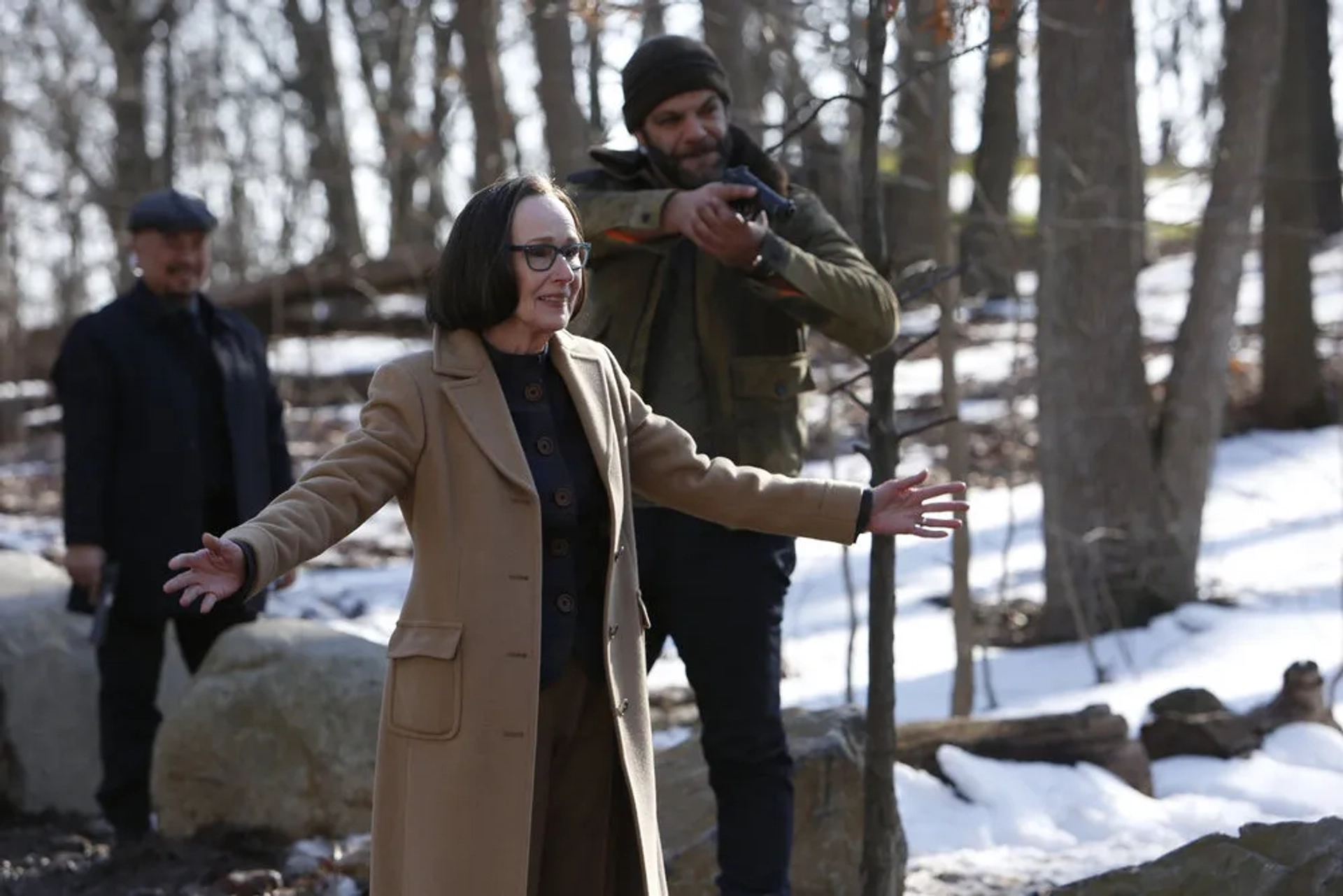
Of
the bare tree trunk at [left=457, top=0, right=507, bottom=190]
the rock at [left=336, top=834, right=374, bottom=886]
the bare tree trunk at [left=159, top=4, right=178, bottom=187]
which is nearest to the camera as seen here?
the rock at [left=336, top=834, right=374, bottom=886]

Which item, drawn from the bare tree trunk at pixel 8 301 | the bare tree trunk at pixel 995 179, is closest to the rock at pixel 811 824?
the bare tree trunk at pixel 995 179

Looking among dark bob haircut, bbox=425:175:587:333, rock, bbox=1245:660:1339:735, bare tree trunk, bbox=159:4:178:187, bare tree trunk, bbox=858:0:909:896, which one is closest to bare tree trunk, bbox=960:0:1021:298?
bare tree trunk, bbox=858:0:909:896

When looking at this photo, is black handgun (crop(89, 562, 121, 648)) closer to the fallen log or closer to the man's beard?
the man's beard

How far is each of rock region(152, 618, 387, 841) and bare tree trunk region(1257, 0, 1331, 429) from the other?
10.5 m

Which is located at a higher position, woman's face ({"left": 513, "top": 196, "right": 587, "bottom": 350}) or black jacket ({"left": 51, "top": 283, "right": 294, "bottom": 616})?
woman's face ({"left": 513, "top": 196, "right": 587, "bottom": 350})

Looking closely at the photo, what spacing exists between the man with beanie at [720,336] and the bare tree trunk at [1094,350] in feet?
15.7

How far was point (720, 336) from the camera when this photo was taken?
166 inches

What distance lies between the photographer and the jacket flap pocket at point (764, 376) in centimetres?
420

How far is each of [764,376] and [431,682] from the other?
138 cm

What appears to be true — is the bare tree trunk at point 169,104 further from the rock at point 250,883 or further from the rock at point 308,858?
the rock at point 250,883

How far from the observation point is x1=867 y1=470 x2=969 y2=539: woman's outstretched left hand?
11.0ft

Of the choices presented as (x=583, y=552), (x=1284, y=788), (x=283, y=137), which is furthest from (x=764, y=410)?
(x=283, y=137)

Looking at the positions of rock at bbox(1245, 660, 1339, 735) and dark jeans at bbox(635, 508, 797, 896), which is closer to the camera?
dark jeans at bbox(635, 508, 797, 896)

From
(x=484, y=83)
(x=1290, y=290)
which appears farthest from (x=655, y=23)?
(x=1290, y=290)
